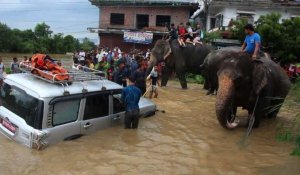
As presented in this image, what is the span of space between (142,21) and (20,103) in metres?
33.0

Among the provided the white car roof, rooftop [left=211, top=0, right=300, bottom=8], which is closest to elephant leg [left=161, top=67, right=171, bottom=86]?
the white car roof

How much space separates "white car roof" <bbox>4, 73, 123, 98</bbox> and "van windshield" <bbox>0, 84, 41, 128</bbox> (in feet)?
0.32

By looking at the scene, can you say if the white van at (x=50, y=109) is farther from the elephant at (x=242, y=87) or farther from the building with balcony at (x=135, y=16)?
the building with balcony at (x=135, y=16)

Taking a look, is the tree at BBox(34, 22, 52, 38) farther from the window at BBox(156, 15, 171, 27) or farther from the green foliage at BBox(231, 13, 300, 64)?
the green foliage at BBox(231, 13, 300, 64)

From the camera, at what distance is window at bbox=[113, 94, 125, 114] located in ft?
32.9

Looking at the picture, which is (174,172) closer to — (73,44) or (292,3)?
(292,3)

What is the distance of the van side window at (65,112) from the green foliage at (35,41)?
45456mm

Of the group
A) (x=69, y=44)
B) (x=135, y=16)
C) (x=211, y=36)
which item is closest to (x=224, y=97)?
(x=211, y=36)

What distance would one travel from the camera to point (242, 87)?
34.9 ft

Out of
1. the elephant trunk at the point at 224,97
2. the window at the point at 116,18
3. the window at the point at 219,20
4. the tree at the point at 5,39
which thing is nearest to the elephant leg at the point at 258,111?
the elephant trunk at the point at 224,97

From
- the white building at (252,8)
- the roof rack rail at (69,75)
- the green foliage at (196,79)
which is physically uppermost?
the white building at (252,8)

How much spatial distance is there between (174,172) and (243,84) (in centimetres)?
334

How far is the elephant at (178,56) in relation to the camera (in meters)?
18.3

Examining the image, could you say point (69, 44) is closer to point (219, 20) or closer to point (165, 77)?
point (219, 20)
